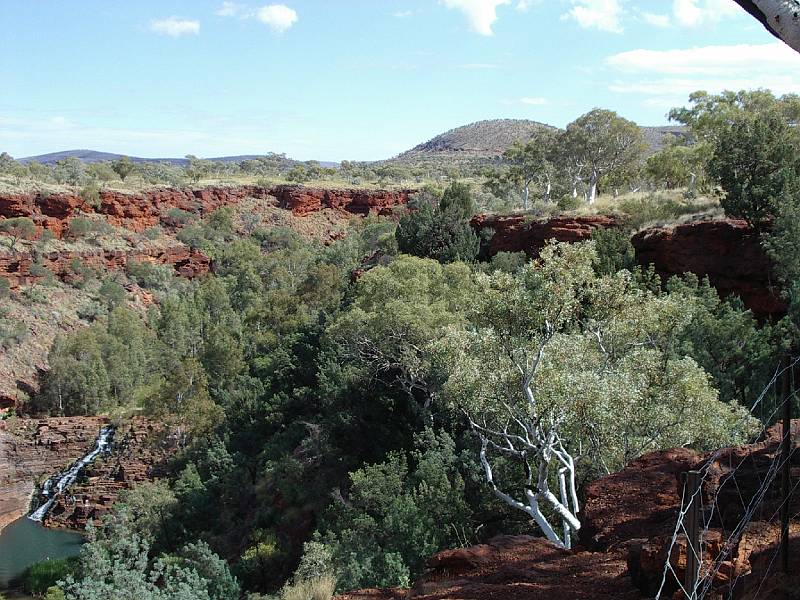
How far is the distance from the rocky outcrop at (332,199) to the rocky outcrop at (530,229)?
34.4 meters

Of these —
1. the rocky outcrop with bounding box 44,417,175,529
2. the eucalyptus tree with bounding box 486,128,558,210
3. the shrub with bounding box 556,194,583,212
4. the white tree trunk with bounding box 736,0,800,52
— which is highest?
the eucalyptus tree with bounding box 486,128,558,210

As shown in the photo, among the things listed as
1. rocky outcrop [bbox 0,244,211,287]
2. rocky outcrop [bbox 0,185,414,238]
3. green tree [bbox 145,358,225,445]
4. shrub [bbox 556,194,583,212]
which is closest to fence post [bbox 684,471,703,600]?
green tree [bbox 145,358,225,445]

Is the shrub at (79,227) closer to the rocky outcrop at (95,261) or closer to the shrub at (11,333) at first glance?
the rocky outcrop at (95,261)

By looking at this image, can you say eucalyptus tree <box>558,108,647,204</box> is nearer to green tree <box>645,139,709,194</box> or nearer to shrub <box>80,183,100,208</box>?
green tree <box>645,139,709,194</box>

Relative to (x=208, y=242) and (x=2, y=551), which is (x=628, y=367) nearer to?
(x=2, y=551)

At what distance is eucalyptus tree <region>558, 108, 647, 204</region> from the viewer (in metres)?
36.3

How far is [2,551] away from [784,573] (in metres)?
26.4

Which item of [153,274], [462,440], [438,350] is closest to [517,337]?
[438,350]

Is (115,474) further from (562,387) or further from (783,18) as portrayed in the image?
(783,18)

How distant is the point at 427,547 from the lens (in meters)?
11.9

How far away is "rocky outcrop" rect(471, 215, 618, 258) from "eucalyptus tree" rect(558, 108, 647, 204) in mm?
6745

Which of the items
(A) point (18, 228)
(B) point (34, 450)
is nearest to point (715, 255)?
(B) point (34, 450)

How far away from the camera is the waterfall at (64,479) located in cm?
2756

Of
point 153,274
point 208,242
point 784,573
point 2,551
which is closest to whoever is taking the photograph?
point 784,573
